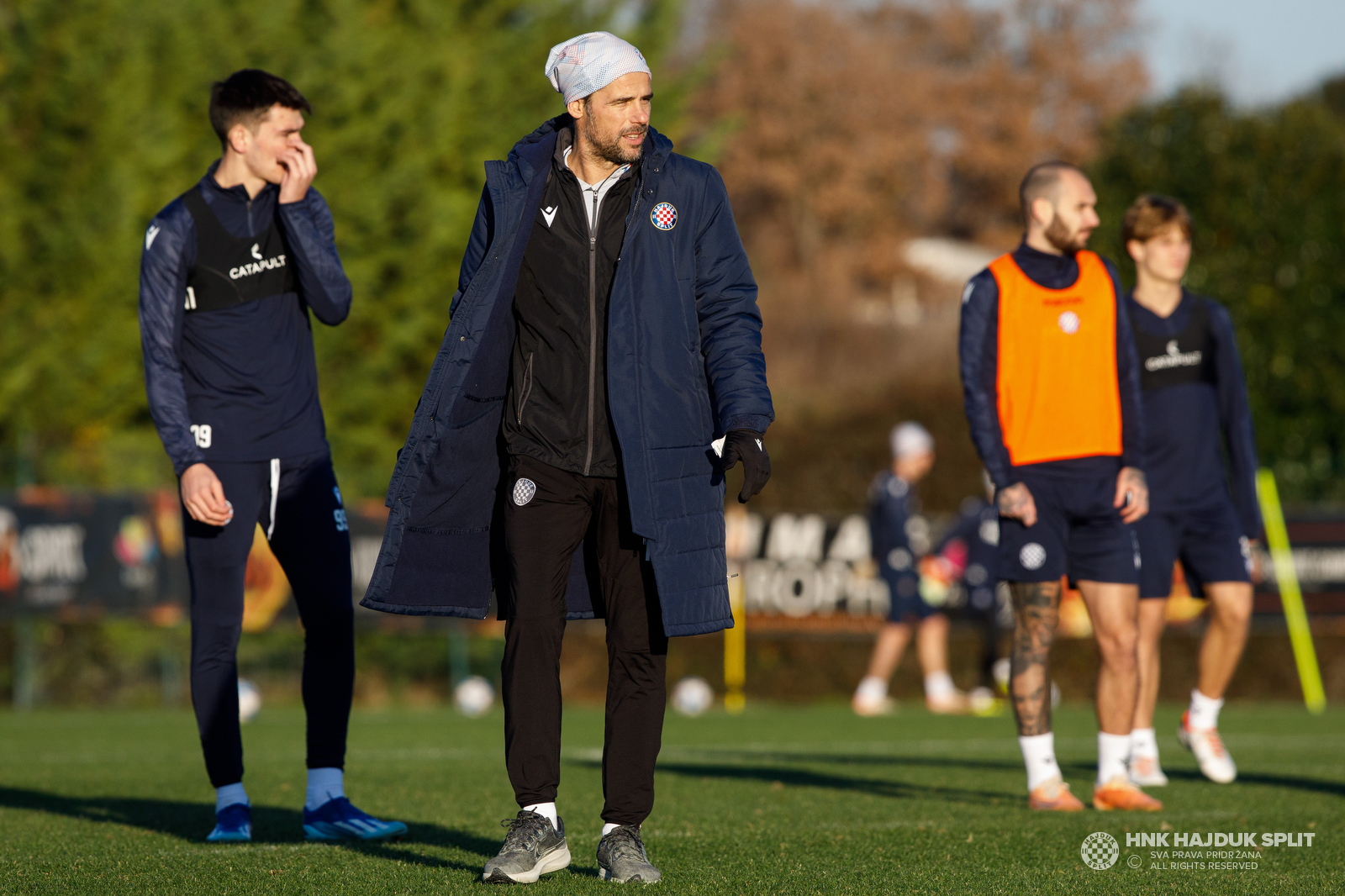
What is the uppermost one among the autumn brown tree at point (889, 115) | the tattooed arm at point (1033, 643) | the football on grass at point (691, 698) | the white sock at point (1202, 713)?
the autumn brown tree at point (889, 115)

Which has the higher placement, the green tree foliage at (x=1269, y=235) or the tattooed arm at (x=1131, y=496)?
the green tree foliage at (x=1269, y=235)

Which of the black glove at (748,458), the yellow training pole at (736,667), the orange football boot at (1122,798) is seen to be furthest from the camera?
the yellow training pole at (736,667)

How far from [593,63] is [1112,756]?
333cm

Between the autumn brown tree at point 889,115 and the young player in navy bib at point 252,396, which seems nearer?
the young player in navy bib at point 252,396

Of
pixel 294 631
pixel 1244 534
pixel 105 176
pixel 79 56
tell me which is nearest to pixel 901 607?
pixel 294 631

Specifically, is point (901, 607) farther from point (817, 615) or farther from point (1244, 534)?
point (1244, 534)

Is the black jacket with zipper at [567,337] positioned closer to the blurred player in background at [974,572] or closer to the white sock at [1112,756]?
the white sock at [1112,756]

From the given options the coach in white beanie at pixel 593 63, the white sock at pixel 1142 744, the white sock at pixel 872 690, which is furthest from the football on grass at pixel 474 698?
the coach in white beanie at pixel 593 63

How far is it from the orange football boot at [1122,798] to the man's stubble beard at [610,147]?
3.09 m

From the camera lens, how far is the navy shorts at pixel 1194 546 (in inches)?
280

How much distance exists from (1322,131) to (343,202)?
1129 cm

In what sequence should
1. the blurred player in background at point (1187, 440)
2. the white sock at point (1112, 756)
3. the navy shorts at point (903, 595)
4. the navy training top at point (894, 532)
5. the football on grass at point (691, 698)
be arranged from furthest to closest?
1. the football on grass at point (691, 698)
2. the navy training top at point (894, 532)
3. the navy shorts at point (903, 595)
4. the blurred player in background at point (1187, 440)
5. the white sock at point (1112, 756)

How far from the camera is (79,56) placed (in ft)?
51.7

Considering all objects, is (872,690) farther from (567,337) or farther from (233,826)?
(567,337)
